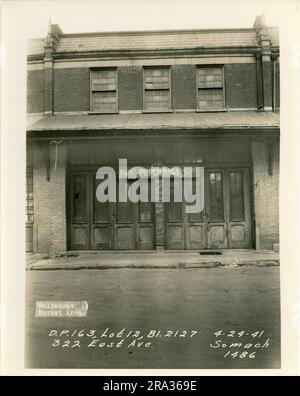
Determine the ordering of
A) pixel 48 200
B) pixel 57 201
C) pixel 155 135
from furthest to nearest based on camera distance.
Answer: pixel 57 201 < pixel 155 135 < pixel 48 200

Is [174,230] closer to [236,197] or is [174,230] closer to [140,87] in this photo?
[236,197]

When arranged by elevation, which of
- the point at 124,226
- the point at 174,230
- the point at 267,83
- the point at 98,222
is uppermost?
the point at 267,83

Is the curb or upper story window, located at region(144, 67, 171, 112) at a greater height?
upper story window, located at region(144, 67, 171, 112)

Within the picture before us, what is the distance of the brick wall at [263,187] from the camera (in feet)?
27.0

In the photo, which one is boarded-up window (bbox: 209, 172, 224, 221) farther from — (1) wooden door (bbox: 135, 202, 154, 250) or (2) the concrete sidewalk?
(1) wooden door (bbox: 135, 202, 154, 250)

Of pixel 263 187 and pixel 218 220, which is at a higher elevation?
pixel 263 187

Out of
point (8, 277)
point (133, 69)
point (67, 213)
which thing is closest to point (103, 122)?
point (133, 69)

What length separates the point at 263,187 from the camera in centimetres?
921

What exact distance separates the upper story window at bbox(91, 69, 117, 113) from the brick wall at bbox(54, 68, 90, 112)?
16 cm

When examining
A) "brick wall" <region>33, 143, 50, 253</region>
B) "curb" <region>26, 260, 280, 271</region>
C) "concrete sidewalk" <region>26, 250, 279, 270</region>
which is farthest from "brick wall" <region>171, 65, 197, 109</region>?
"curb" <region>26, 260, 280, 271</region>

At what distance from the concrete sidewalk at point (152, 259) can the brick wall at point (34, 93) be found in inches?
116

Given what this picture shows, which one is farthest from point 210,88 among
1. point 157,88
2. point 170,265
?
point 170,265

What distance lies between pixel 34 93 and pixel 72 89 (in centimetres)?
237

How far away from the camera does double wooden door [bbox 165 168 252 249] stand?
1021cm
